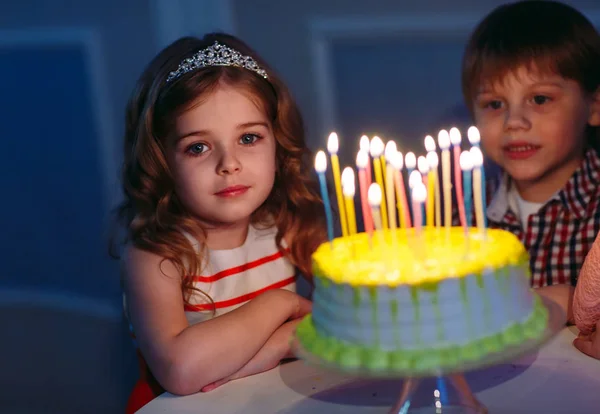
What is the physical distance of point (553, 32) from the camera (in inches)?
76.3

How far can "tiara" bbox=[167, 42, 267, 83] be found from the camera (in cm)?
178

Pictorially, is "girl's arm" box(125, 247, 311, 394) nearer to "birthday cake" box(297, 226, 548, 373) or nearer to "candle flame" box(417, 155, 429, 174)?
"birthday cake" box(297, 226, 548, 373)

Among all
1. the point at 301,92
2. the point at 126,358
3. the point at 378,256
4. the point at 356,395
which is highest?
the point at 301,92

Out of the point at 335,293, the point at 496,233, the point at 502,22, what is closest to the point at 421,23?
the point at 502,22

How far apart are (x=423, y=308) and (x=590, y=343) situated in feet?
1.66

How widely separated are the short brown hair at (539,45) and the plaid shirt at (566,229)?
226 mm

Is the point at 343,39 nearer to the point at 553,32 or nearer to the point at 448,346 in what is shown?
the point at 553,32

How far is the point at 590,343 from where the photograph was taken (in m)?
1.44

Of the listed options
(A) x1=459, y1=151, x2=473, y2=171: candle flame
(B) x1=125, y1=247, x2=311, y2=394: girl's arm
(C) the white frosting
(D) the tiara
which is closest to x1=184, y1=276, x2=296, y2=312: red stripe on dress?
(B) x1=125, y1=247, x2=311, y2=394: girl's arm

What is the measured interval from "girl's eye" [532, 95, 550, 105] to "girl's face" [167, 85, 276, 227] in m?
0.66

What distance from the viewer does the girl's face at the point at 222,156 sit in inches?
67.7

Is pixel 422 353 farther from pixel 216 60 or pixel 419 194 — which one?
pixel 216 60

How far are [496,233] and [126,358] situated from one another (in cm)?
171

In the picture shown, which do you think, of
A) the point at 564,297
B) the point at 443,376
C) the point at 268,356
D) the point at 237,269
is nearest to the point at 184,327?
the point at 268,356
